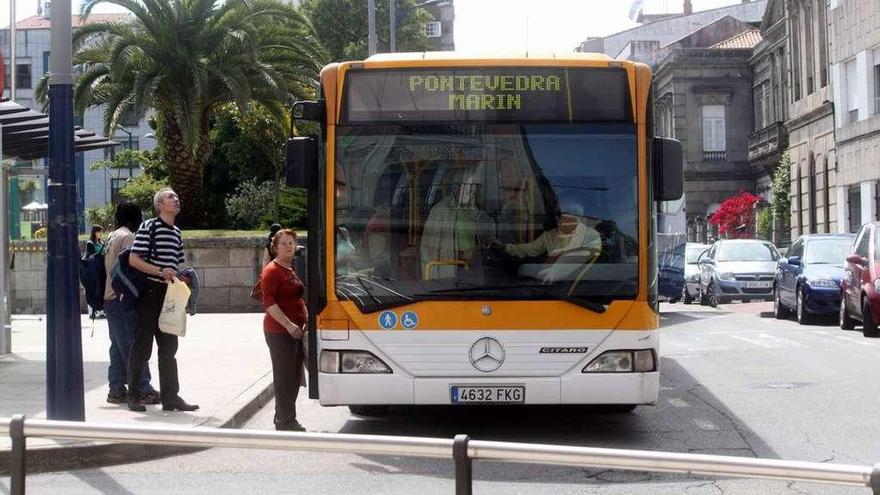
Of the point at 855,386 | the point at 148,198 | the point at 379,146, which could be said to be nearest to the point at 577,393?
the point at 379,146

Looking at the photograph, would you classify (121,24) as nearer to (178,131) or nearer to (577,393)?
(178,131)

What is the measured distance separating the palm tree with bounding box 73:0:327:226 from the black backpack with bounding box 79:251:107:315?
1742 cm

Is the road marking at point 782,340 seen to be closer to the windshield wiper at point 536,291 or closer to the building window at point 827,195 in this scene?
the windshield wiper at point 536,291

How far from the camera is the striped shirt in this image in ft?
34.7

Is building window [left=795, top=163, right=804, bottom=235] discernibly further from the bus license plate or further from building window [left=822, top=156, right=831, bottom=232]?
the bus license plate

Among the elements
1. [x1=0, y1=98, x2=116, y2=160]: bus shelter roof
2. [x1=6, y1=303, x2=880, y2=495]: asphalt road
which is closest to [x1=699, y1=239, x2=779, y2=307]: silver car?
[x1=6, y1=303, x2=880, y2=495]: asphalt road

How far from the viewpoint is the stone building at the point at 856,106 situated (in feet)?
129

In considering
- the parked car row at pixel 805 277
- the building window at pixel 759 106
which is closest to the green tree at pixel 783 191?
the building window at pixel 759 106

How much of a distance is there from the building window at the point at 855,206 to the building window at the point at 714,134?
23.4 meters

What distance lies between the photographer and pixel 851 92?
138 feet

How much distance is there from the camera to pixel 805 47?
48.2m

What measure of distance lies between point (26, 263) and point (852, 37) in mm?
25790

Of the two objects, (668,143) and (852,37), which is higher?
(852,37)

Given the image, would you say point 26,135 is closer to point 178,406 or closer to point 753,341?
point 178,406
